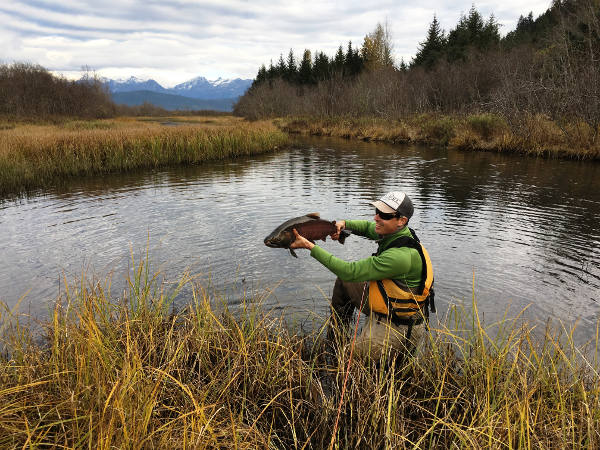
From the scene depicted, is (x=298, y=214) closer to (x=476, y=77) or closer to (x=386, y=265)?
(x=386, y=265)

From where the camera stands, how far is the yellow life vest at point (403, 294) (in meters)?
3.90

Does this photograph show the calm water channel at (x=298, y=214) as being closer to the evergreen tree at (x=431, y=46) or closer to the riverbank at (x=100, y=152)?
the riverbank at (x=100, y=152)

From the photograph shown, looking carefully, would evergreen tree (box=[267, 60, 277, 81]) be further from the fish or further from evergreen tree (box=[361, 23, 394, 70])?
the fish

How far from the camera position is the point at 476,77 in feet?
121

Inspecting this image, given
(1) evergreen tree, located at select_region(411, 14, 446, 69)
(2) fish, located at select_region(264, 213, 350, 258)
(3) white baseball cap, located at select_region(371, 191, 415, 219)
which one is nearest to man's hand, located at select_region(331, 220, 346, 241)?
(2) fish, located at select_region(264, 213, 350, 258)

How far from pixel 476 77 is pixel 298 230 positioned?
39194 millimetres

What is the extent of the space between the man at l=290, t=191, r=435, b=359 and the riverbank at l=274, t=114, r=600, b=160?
63.4ft

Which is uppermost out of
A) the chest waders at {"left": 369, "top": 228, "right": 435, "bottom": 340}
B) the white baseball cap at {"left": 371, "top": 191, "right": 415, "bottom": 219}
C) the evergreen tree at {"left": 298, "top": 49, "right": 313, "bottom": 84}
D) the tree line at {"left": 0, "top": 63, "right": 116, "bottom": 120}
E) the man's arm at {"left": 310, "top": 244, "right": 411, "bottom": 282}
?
the evergreen tree at {"left": 298, "top": 49, "right": 313, "bottom": 84}

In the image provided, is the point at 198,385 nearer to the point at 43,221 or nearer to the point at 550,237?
the point at 550,237

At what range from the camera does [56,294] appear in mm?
6520

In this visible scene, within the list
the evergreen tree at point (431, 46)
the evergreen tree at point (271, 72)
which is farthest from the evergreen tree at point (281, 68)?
the evergreen tree at point (431, 46)

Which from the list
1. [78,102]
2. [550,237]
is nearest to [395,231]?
[550,237]

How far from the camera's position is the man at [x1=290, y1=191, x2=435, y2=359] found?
12.4 feet

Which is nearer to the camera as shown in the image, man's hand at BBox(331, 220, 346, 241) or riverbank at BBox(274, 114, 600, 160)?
man's hand at BBox(331, 220, 346, 241)
